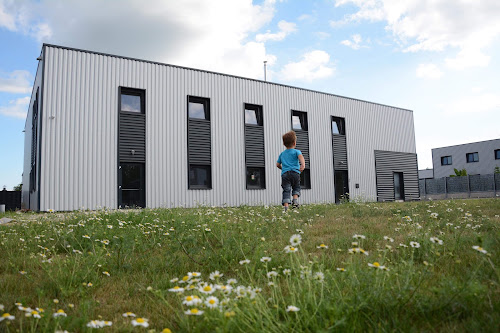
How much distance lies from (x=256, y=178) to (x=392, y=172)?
10489 mm

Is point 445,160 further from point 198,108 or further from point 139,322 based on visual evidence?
point 139,322

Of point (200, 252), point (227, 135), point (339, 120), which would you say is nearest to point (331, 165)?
point (339, 120)

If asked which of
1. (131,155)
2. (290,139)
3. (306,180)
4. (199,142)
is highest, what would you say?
(199,142)

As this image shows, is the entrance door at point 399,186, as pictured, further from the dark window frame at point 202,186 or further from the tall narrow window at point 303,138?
the dark window frame at point 202,186

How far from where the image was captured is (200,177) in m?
Answer: 15.8

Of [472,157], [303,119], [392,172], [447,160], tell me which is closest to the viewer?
[303,119]

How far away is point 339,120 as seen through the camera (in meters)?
21.0

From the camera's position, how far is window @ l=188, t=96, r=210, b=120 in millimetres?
16109

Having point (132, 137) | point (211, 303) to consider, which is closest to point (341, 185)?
point (132, 137)

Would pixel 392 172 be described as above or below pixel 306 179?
above

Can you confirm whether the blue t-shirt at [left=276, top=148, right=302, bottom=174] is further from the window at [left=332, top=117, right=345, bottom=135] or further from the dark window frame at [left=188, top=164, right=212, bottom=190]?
the window at [left=332, top=117, right=345, bottom=135]

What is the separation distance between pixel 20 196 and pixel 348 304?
27.8m

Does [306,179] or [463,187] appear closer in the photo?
[306,179]

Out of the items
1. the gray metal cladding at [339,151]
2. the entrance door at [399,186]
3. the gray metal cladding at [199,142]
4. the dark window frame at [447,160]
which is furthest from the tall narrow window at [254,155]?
the dark window frame at [447,160]
